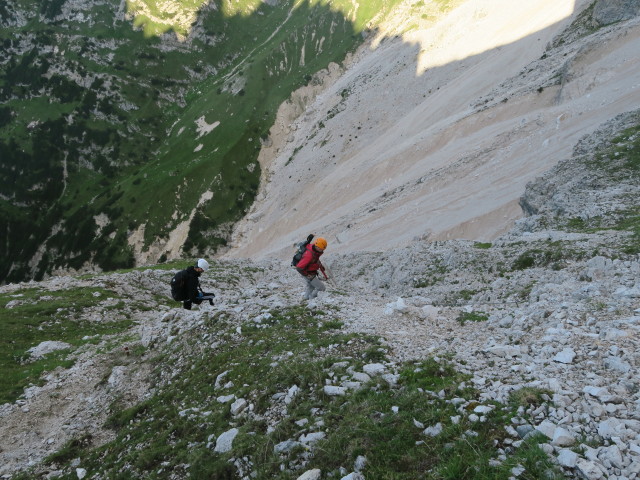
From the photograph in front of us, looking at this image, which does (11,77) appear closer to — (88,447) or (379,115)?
(379,115)

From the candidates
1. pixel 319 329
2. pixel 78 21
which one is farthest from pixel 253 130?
pixel 78 21

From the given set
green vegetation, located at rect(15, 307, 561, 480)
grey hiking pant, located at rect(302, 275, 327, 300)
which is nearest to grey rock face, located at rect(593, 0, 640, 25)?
grey hiking pant, located at rect(302, 275, 327, 300)

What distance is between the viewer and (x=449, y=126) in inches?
2265

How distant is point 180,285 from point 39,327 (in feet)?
36.0

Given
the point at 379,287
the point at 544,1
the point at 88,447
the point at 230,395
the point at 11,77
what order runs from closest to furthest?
the point at 230,395
the point at 88,447
the point at 379,287
the point at 544,1
the point at 11,77

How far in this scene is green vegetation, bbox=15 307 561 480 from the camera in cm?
638

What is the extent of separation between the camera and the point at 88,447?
1149 centimetres

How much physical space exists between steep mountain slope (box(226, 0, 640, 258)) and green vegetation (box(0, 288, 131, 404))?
29.4m

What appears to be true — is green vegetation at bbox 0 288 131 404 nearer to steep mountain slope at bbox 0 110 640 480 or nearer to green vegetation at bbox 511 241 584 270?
steep mountain slope at bbox 0 110 640 480

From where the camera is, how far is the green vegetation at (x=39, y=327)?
16797 mm

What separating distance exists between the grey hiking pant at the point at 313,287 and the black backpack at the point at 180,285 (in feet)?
18.1

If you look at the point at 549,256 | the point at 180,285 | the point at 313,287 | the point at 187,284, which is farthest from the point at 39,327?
the point at 549,256

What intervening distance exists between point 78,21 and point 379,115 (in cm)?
17310

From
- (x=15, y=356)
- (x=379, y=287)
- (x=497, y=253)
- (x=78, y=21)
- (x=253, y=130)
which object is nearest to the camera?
(x=15, y=356)
